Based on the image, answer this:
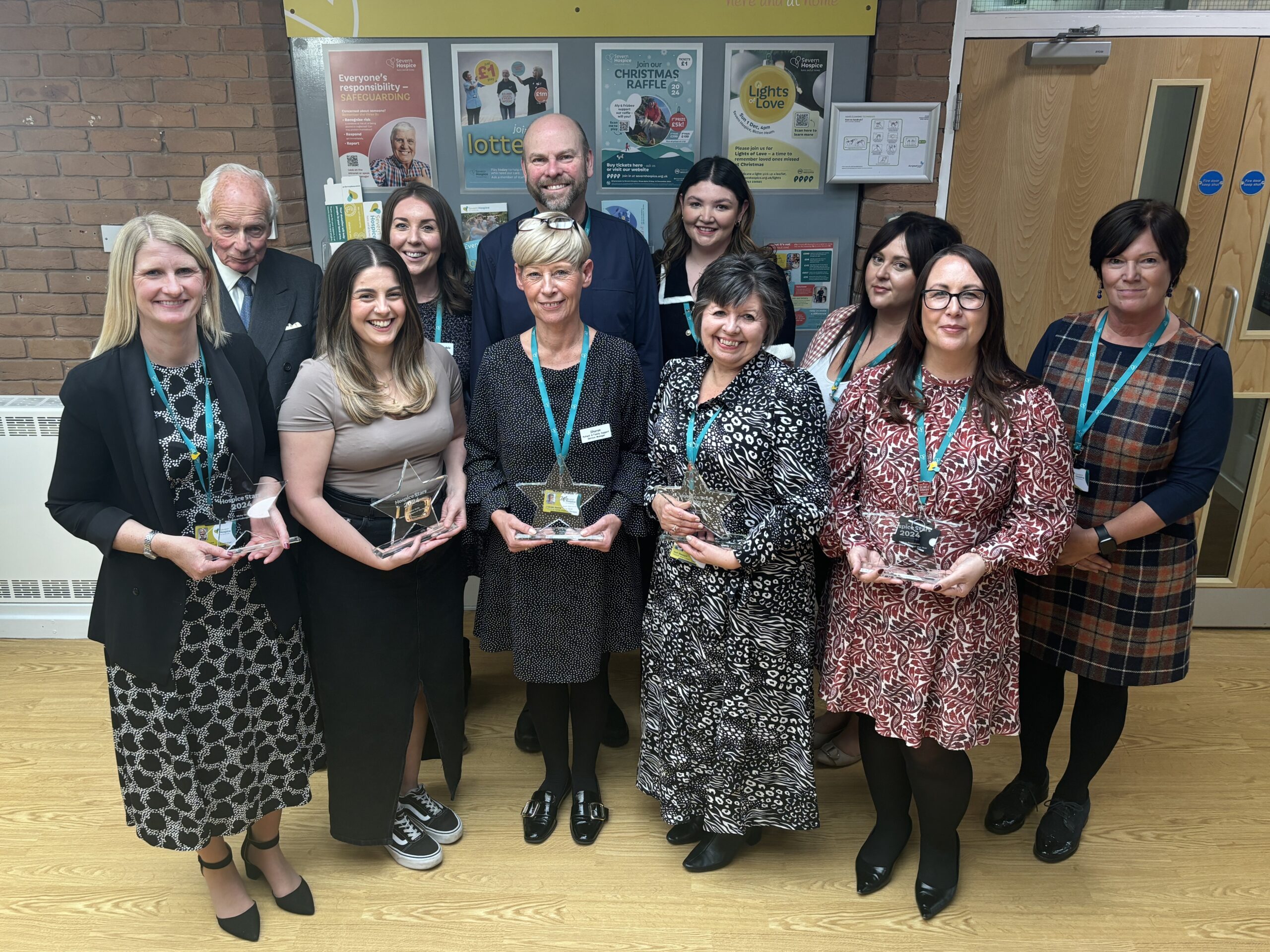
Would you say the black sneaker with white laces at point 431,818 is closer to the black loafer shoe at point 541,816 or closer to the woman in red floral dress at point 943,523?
the black loafer shoe at point 541,816

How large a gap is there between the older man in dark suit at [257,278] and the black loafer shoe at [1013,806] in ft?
8.33

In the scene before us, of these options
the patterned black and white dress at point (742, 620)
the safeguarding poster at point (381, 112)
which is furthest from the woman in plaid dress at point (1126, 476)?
the safeguarding poster at point (381, 112)

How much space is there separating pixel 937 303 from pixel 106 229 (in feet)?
10.8

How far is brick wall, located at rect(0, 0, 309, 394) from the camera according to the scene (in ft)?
11.3

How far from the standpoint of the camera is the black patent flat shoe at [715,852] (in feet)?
8.84

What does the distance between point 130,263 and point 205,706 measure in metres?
1.07

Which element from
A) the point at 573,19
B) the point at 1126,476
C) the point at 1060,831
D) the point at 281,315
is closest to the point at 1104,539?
the point at 1126,476

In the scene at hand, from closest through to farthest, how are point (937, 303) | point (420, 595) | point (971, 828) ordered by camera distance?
point (937, 303) → point (420, 595) → point (971, 828)

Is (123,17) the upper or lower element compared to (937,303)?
upper

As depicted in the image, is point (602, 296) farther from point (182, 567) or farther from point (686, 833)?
point (686, 833)

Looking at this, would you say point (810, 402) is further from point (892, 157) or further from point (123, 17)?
point (123, 17)

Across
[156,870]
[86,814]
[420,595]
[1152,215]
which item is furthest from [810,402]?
[86,814]

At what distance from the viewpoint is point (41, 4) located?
3.41 meters

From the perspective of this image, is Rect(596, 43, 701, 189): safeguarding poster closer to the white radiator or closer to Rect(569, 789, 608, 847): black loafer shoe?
Rect(569, 789, 608, 847): black loafer shoe
